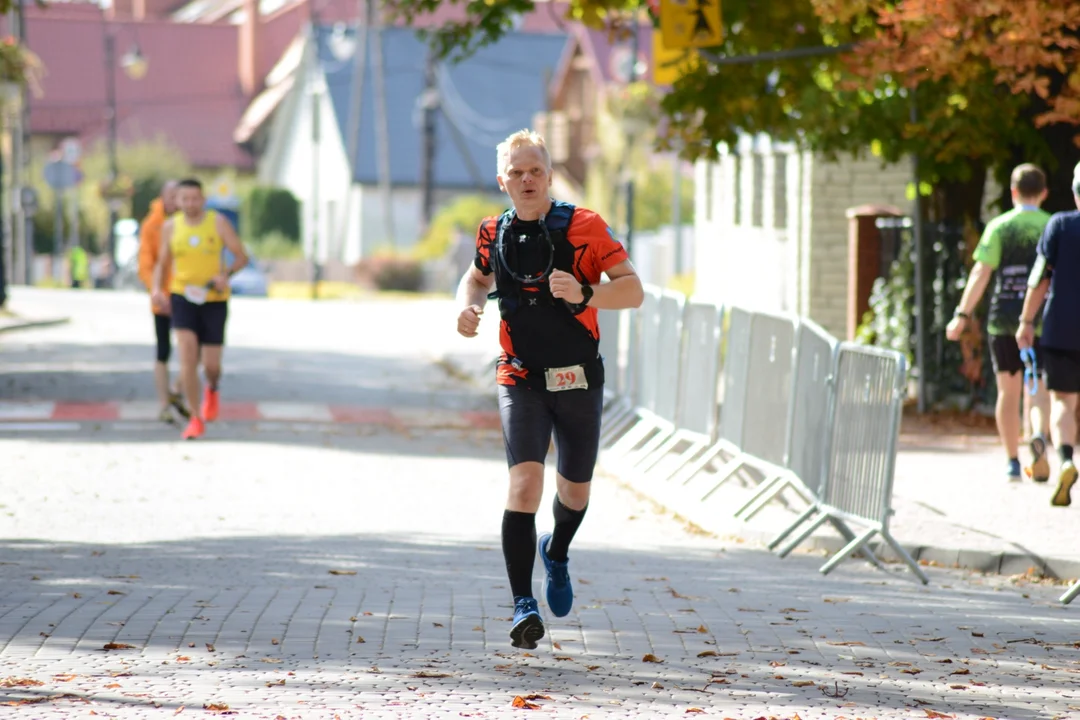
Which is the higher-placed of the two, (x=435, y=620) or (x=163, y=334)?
(x=163, y=334)

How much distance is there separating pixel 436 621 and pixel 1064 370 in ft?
15.6

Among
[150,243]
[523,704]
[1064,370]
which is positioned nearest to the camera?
[523,704]

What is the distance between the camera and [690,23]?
52.6ft

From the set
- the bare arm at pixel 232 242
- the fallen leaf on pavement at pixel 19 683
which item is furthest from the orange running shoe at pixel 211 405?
the fallen leaf on pavement at pixel 19 683

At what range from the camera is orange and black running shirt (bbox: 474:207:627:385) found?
267 inches

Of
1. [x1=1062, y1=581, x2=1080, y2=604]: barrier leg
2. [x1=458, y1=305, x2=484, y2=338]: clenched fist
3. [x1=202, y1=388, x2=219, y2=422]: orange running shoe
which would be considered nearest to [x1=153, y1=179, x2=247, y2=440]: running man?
[x1=202, y1=388, x2=219, y2=422]: orange running shoe

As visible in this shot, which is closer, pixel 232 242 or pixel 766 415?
pixel 766 415

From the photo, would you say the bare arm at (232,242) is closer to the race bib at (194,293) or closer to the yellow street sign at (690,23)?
the race bib at (194,293)

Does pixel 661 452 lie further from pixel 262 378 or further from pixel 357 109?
pixel 357 109

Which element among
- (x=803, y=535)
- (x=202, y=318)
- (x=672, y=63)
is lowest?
(x=803, y=535)

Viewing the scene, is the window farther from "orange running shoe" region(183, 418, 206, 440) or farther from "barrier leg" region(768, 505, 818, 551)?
"barrier leg" region(768, 505, 818, 551)

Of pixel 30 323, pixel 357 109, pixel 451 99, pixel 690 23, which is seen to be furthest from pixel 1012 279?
pixel 451 99

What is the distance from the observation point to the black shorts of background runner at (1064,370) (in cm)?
1077

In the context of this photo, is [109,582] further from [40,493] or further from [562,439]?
[40,493]
